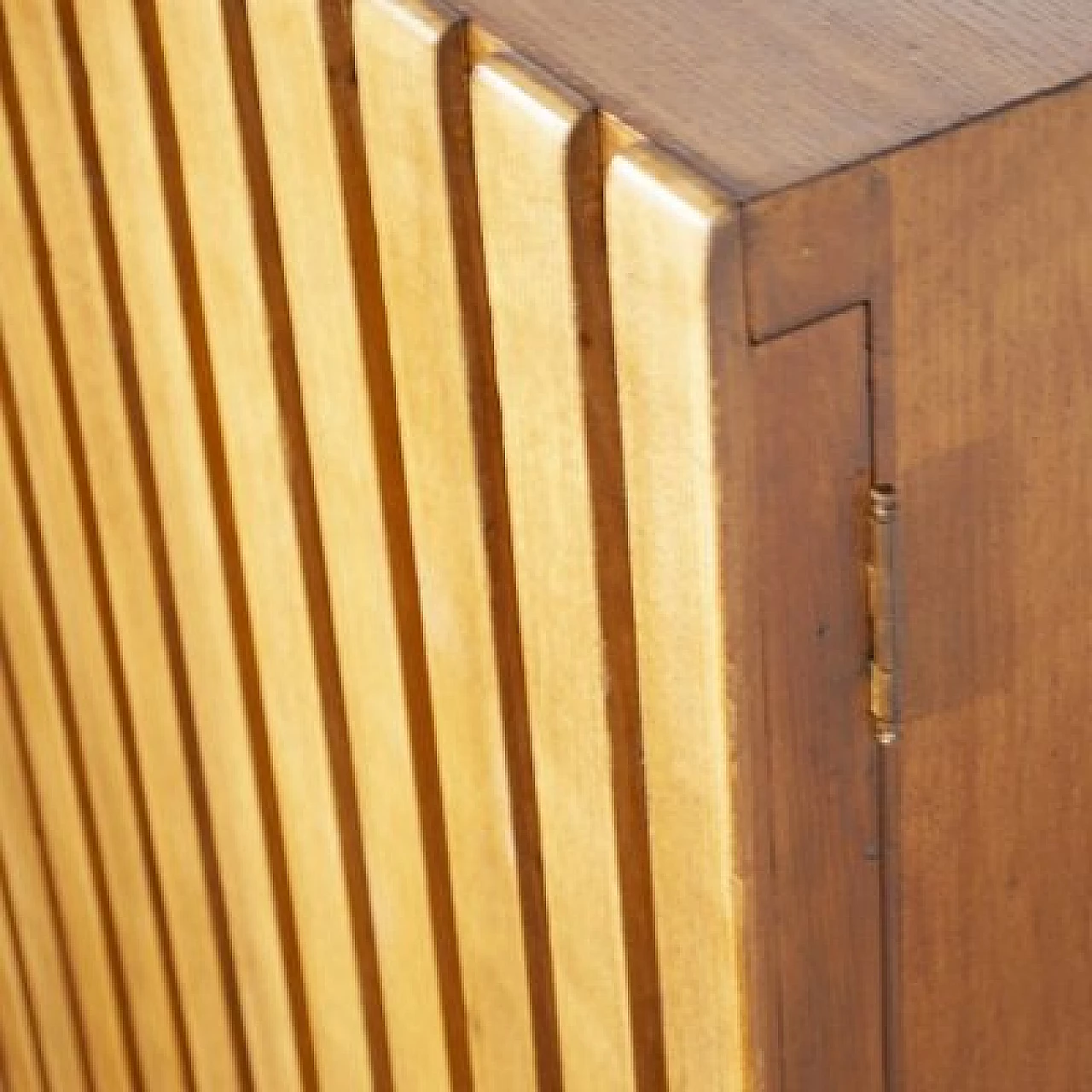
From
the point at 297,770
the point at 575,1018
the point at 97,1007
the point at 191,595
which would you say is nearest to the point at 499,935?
the point at 575,1018

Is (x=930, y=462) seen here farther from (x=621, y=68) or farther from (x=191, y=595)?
(x=191, y=595)

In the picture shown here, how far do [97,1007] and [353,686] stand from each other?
67 centimetres

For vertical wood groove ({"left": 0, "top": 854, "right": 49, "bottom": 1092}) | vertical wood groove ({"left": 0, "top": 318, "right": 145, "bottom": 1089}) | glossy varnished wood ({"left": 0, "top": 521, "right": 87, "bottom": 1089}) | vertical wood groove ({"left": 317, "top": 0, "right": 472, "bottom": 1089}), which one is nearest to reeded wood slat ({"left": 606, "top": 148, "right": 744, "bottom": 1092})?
vertical wood groove ({"left": 317, "top": 0, "right": 472, "bottom": 1089})

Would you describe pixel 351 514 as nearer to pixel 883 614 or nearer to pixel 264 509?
pixel 264 509

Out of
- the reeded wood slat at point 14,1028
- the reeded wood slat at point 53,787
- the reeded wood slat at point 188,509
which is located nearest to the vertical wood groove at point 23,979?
the reeded wood slat at point 14,1028

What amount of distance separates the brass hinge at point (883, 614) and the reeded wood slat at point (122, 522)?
52cm

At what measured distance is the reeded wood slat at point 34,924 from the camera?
1752mm

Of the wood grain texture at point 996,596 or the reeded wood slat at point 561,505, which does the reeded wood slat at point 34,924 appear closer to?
the reeded wood slat at point 561,505

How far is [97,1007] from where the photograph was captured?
69.3 inches

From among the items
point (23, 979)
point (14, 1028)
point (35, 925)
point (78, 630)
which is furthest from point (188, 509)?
point (14, 1028)

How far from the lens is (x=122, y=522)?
138 cm

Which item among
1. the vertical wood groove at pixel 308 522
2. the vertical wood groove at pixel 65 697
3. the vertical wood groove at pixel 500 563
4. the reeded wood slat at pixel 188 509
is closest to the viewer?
the vertical wood groove at pixel 500 563

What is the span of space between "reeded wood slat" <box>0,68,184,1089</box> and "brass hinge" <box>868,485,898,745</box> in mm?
627

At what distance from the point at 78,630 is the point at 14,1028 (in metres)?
0.61
